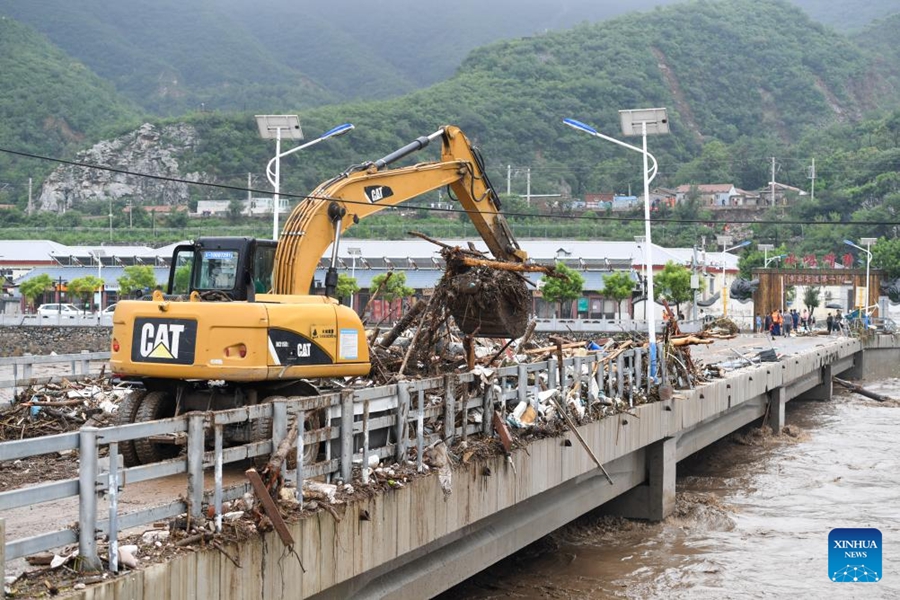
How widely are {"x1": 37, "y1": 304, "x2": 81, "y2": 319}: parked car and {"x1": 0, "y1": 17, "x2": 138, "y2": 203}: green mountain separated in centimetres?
6769

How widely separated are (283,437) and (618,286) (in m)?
62.2

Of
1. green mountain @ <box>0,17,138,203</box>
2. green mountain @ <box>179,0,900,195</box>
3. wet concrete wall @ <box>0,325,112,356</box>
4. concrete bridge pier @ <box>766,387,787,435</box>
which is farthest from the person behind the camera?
green mountain @ <box>0,17,138,203</box>

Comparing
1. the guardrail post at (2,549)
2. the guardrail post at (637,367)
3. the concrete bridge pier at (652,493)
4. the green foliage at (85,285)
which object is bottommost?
the concrete bridge pier at (652,493)

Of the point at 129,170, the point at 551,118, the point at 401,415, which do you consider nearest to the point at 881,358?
the point at 401,415

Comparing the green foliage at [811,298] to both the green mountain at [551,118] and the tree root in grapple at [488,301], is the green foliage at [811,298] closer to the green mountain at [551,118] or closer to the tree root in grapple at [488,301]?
the green mountain at [551,118]

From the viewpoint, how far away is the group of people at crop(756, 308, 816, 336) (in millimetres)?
57562

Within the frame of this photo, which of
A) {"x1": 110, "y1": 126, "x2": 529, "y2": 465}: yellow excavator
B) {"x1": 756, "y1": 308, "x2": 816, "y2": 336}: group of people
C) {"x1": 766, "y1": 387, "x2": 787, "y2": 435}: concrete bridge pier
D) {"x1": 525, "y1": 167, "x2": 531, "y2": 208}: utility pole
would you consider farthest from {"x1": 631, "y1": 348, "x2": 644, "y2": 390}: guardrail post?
{"x1": 525, "y1": 167, "x2": 531, "y2": 208}: utility pole

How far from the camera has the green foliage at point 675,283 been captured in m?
69.2

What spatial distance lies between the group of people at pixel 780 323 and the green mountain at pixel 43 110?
105319mm

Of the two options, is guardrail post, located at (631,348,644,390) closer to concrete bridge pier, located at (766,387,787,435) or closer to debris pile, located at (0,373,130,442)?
debris pile, located at (0,373,130,442)

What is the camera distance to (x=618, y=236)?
116 meters

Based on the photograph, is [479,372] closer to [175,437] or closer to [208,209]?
[175,437]

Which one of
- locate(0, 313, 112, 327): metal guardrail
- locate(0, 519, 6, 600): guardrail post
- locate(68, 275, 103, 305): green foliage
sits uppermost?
locate(68, 275, 103, 305): green foliage

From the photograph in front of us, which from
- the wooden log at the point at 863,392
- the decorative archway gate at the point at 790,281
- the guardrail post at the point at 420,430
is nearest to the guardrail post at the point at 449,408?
the guardrail post at the point at 420,430
